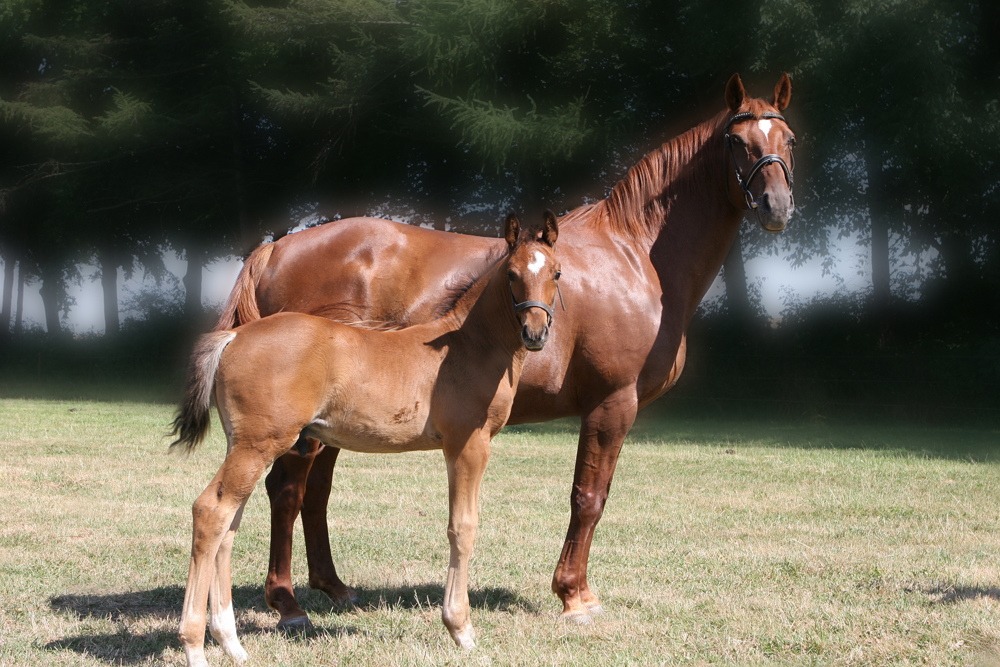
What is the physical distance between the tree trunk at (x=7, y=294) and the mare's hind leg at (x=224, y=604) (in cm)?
2751

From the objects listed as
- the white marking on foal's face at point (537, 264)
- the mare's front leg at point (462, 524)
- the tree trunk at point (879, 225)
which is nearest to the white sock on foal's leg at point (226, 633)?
the mare's front leg at point (462, 524)

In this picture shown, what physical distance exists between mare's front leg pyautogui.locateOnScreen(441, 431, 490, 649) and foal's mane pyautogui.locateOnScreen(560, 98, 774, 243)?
1982 mm

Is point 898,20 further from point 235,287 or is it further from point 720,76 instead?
point 235,287

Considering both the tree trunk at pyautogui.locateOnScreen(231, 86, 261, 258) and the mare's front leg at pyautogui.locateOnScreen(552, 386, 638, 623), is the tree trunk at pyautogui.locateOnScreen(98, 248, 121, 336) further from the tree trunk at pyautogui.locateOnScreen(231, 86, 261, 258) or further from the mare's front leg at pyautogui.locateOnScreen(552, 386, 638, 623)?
the mare's front leg at pyautogui.locateOnScreen(552, 386, 638, 623)

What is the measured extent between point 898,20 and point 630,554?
12418 millimetres

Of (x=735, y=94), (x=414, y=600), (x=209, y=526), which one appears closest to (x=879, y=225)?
(x=735, y=94)

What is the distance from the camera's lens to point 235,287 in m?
4.90

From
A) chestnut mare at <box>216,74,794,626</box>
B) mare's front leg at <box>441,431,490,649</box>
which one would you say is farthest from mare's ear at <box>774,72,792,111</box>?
mare's front leg at <box>441,431,490,649</box>

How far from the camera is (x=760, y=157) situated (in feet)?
16.4

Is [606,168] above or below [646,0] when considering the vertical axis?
below

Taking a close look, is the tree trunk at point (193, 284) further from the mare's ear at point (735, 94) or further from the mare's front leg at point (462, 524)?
the mare's front leg at point (462, 524)

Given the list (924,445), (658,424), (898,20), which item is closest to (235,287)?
(924,445)

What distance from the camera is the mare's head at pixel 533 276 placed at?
3.77 meters

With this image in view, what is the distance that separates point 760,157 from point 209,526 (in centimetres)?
354
